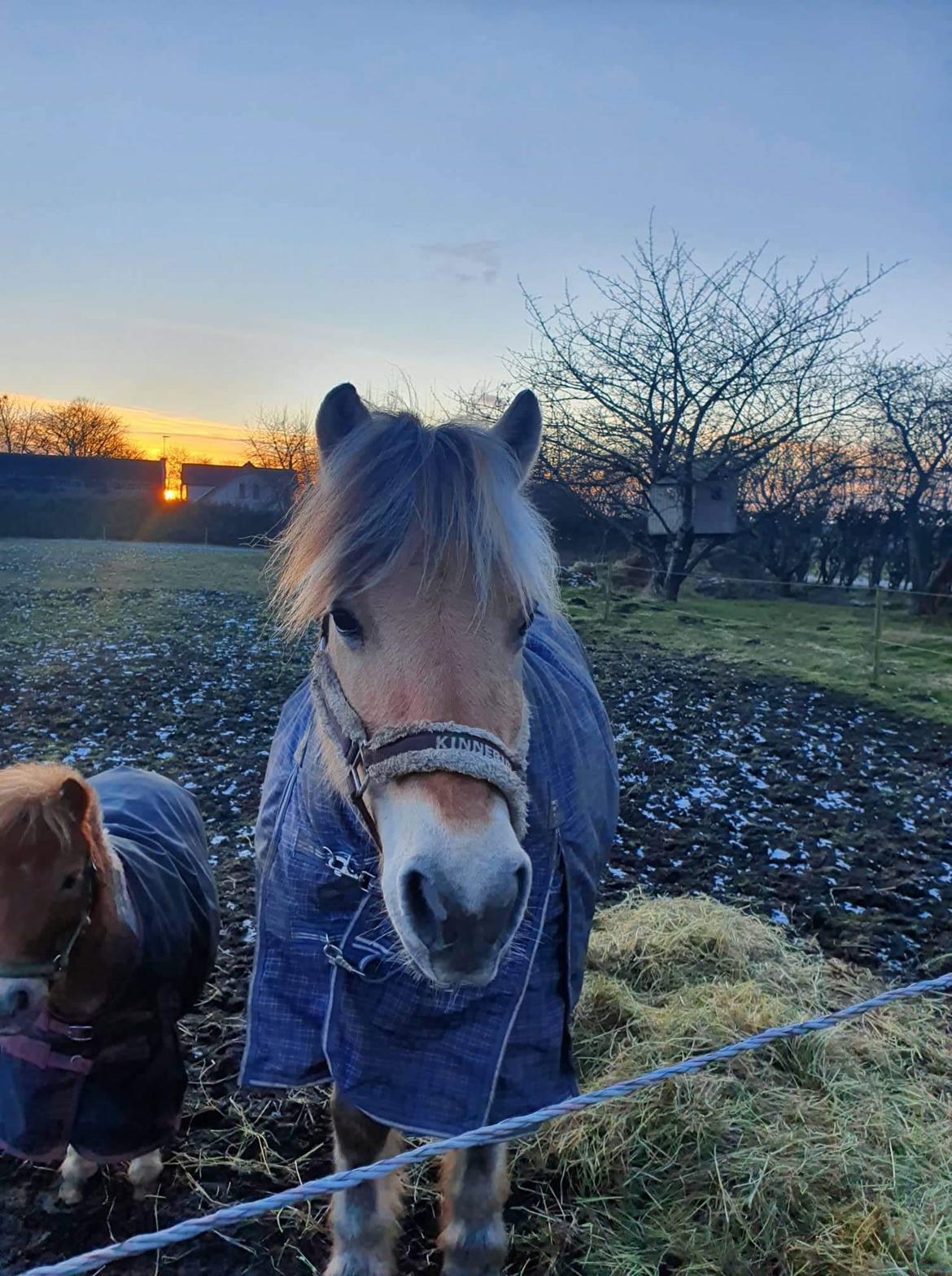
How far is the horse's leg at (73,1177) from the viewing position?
259cm

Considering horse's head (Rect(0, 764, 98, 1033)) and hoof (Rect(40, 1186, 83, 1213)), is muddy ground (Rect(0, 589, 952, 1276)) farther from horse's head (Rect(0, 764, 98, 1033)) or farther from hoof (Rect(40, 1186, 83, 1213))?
horse's head (Rect(0, 764, 98, 1033))

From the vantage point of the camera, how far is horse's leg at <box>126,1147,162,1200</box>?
2.62 meters

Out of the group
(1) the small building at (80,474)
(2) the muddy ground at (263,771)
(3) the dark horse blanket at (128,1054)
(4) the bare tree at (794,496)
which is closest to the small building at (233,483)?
(1) the small building at (80,474)

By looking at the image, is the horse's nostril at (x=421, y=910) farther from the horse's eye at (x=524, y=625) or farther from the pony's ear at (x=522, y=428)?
the pony's ear at (x=522, y=428)

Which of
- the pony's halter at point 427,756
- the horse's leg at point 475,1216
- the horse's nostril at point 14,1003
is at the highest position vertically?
the pony's halter at point 427,756

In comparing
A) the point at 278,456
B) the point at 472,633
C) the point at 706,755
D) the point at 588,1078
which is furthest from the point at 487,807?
A: the point at 278,456

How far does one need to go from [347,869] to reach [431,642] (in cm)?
73

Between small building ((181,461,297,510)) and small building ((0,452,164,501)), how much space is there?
2.98 m

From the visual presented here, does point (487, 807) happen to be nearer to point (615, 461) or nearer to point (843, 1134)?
point (843, 1134)

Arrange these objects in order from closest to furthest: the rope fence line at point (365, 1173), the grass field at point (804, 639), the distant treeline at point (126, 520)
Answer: the rope fence line at point (365, 1173) → the grass field at point (804, 639) → the distant treeline at point (126, 520)

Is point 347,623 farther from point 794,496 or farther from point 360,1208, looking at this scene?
point 794,496

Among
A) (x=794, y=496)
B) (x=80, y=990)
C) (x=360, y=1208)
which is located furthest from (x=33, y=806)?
(x=794, y=496)

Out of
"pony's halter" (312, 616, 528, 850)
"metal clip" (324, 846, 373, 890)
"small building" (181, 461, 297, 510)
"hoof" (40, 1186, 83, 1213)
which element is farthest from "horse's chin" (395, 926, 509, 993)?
"small building" (181, 461, 297, 510)

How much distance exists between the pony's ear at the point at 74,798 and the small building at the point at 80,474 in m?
53.2
